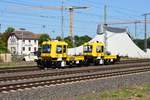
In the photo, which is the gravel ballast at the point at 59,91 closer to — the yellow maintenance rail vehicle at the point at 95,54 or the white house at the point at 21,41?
the yellow maintenance rail vehicle at the point at 95,54

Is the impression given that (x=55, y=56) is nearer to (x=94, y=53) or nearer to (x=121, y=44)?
(x=94, y=53)

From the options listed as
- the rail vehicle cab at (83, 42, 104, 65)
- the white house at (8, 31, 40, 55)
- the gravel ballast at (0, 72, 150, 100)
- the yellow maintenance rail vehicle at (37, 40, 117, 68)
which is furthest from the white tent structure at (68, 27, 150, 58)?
the gravel ballast at (0, 72, 150, 100)

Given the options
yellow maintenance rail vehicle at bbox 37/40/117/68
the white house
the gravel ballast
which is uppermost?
the white house

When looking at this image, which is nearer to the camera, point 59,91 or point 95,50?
point 59,91

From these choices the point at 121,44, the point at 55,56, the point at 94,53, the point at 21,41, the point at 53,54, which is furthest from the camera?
the point at 21,41

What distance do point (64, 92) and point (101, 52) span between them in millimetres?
28771

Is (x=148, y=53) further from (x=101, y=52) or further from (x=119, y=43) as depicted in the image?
(x=101, y=52)

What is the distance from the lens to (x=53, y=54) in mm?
39156

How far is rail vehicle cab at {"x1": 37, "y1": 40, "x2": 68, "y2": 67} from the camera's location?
128 feet

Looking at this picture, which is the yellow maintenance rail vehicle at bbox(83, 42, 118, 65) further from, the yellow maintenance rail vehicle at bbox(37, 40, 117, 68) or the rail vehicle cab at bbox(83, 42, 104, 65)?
the yellow maintenance rail vehicle at bbox(37, 40, 117, 68)

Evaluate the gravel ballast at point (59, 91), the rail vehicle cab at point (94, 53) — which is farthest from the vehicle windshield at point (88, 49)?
the gravel ballast at point (59, 91)

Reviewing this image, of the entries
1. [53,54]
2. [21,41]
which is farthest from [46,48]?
[21,41]

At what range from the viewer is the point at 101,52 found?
48062 mm

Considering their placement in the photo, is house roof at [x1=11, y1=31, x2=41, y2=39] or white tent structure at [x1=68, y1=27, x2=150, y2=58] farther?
house roof at [x1=11, y1=31, x2=41, y2=39]
